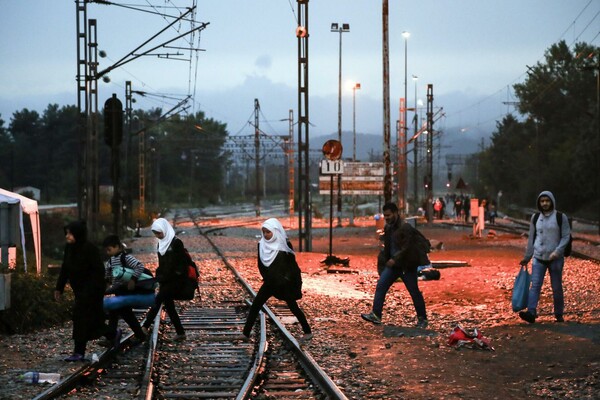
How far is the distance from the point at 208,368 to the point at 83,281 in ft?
5.69

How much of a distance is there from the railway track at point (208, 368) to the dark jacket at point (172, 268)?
717 mm

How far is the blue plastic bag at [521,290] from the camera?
14.4 metres

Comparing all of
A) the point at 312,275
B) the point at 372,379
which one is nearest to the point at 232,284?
the point at 312,275

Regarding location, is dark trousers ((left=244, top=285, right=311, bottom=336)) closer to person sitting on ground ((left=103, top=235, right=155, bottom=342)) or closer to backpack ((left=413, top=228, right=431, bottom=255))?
person sitting on ground ((left=103, top=235, right=155, bottom=342))

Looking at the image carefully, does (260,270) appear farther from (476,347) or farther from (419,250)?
(476,347)

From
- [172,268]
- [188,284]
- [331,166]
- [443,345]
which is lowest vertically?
[443,345]

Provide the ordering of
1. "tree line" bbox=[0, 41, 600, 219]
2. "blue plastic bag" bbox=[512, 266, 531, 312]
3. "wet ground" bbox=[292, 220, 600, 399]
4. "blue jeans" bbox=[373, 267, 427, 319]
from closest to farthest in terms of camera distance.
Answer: "wet ground" bbox=[292, 220, 600, 399], "blue plastic bag" bbox=[512, 266, 531, 312], "blue jeans" bbox=[373, 267, 427, 319], "tree line" bbox=[0, 41, 600, 219]

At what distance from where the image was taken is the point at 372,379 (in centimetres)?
1065

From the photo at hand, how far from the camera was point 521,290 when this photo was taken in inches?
571

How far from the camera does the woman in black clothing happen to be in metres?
11.4

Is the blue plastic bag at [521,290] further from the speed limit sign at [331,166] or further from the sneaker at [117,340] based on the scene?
the speed limit sign at [331,166]

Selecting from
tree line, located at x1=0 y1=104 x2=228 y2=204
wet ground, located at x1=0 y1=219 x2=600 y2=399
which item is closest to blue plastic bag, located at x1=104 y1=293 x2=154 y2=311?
wet ground, located at x1=0 y1=219 x2=600 y2=399

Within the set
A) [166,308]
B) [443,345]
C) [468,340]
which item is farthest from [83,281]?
[468,340]

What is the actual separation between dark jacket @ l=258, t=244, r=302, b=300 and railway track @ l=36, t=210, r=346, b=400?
0.61 metres
